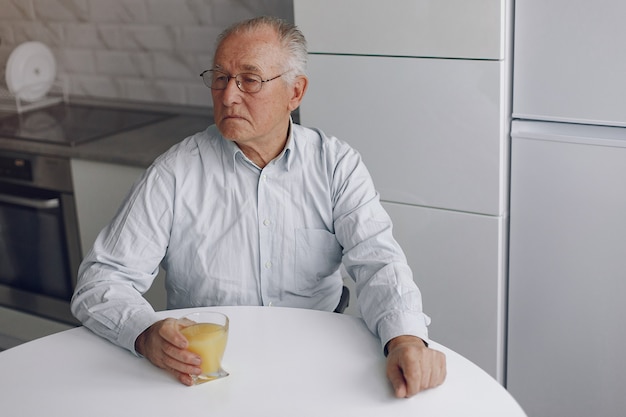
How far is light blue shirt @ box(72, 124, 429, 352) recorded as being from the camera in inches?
73.4

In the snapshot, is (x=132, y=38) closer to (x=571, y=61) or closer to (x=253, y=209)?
(x=253, y=209)

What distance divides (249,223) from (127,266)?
0.29 metres

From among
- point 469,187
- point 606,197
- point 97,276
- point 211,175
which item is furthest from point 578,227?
point 97,276

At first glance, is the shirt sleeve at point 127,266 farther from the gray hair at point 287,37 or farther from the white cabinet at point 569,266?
the white cabinet at point 569,266

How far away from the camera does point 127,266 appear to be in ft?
5.92

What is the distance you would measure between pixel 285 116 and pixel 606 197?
855mm

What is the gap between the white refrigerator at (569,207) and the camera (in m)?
2.09

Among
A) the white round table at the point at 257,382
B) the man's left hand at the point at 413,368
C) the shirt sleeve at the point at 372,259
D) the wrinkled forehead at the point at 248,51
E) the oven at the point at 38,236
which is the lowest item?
the oven at the point at 38,236

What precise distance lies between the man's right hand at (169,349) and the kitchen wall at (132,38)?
5.67ft

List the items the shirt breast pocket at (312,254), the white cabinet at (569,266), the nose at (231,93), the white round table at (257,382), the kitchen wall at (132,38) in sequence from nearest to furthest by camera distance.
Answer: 1. the white round table at (257,382)
2. the nose at (231,93)
3. the shirt breast pocket at (312,254)
4. the white cabinet at (569,266)
5. the kitchen wall at (132,38)

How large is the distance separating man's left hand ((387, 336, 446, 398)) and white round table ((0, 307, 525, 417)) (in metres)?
0.01

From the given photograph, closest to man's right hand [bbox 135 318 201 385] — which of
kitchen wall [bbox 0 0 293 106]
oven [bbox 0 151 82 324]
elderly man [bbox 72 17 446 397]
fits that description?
elderly man [bbox 72 17 446 397]

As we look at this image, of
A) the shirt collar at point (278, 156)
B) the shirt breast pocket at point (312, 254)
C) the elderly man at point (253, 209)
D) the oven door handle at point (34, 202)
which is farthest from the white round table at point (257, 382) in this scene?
the oven door handle at point (34, 202)

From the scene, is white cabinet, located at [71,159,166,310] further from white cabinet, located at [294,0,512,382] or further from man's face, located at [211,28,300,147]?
man's face, located at [211,28,300,147]
